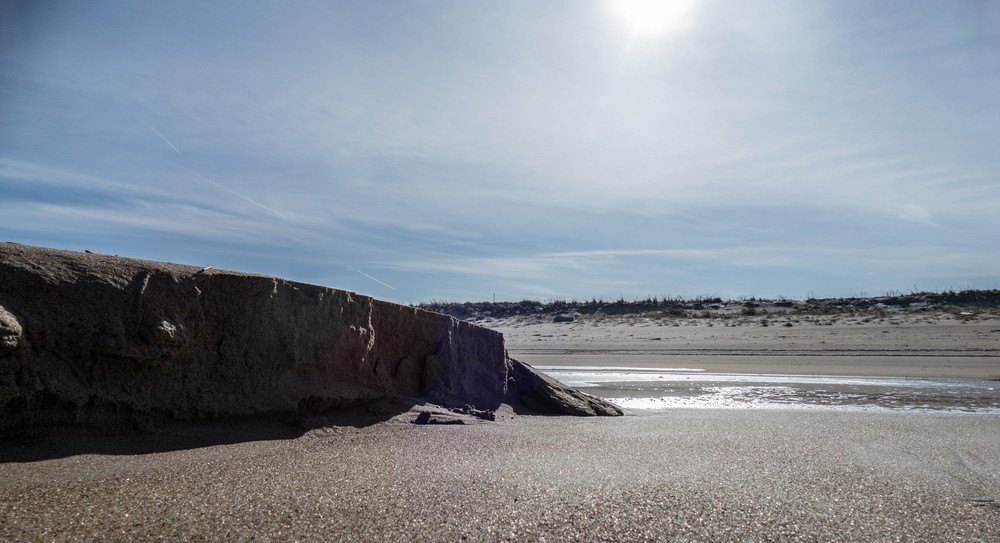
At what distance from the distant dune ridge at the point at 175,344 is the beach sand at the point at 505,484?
6.7 inches

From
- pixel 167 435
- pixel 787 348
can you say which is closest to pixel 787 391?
pixel 787 348

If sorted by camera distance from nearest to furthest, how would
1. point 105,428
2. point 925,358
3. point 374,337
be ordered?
point 105,428 → point 374,337 → point 925,358

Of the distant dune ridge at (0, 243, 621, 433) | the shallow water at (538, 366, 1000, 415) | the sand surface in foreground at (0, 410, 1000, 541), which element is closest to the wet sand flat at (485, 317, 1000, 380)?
the shallow water at (538, 366, 1000, 415)

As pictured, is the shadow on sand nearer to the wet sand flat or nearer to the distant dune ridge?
the distant dune ridge

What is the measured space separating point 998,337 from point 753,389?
8.93 m

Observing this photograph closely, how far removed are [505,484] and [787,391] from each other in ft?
24.7

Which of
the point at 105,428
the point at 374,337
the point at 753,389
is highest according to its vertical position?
the point at 374,337

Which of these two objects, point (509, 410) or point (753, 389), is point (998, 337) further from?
point (509, 410)

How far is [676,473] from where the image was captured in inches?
116

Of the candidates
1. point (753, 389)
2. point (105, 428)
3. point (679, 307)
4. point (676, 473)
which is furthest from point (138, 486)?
point (679, 307)

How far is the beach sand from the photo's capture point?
2.10 m

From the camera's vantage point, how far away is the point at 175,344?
308 cm

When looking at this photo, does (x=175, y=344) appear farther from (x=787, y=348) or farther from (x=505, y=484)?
(x=787, y=348)

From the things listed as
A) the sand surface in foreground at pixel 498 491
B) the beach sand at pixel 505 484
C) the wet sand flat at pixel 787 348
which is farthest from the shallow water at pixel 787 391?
the sand surface in foreground at pixel 498 491
